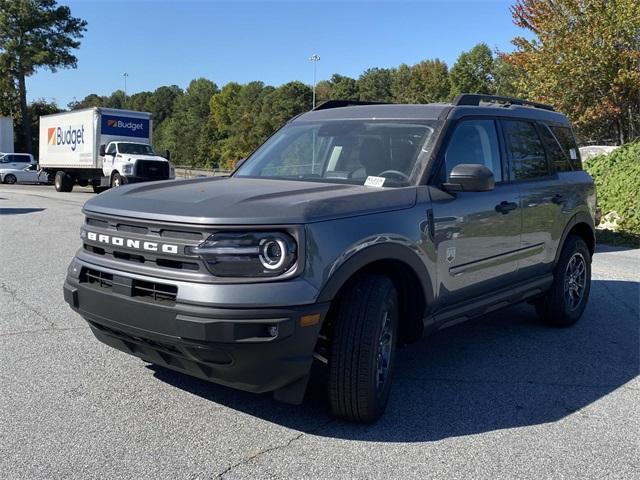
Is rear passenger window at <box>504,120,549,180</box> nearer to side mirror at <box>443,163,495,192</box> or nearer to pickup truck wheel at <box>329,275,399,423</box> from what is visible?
side mirror at <box>443,163,495,192</box>

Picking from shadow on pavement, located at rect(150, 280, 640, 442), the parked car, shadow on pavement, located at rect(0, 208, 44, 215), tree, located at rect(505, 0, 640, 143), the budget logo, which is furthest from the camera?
the parked car

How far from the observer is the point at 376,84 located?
89.1m

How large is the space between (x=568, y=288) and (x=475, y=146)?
210cm

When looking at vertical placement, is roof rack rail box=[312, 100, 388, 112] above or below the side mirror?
above

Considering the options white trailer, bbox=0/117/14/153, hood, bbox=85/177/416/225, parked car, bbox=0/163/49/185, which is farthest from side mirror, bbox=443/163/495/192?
white trailer, bbox=0/117/14/153

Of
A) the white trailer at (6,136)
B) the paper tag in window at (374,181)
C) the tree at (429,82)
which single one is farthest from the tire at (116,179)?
the tree at (429,82)

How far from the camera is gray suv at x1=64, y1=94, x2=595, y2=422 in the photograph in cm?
320

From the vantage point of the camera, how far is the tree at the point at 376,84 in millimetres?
86312

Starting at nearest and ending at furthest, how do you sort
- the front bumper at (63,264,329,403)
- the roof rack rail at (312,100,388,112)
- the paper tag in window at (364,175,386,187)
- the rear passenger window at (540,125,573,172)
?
the front bumper at (63,264,329,403), the paper tag in window at (364,175,386,187), the roof rack rail at (312,100,388,112), the rear passenger window at (540,125,573,172)

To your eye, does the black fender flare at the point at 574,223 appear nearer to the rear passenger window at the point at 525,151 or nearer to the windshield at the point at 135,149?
the rear passenger window at the point at 525,151

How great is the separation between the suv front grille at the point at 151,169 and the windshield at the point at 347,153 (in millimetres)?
18626

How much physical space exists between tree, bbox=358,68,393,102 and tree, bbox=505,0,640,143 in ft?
202

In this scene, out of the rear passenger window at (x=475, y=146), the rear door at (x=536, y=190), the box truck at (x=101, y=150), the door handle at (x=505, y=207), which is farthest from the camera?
the box truck at (x=101, y=150)

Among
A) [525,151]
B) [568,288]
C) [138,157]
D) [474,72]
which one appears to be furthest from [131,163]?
[474,72]
